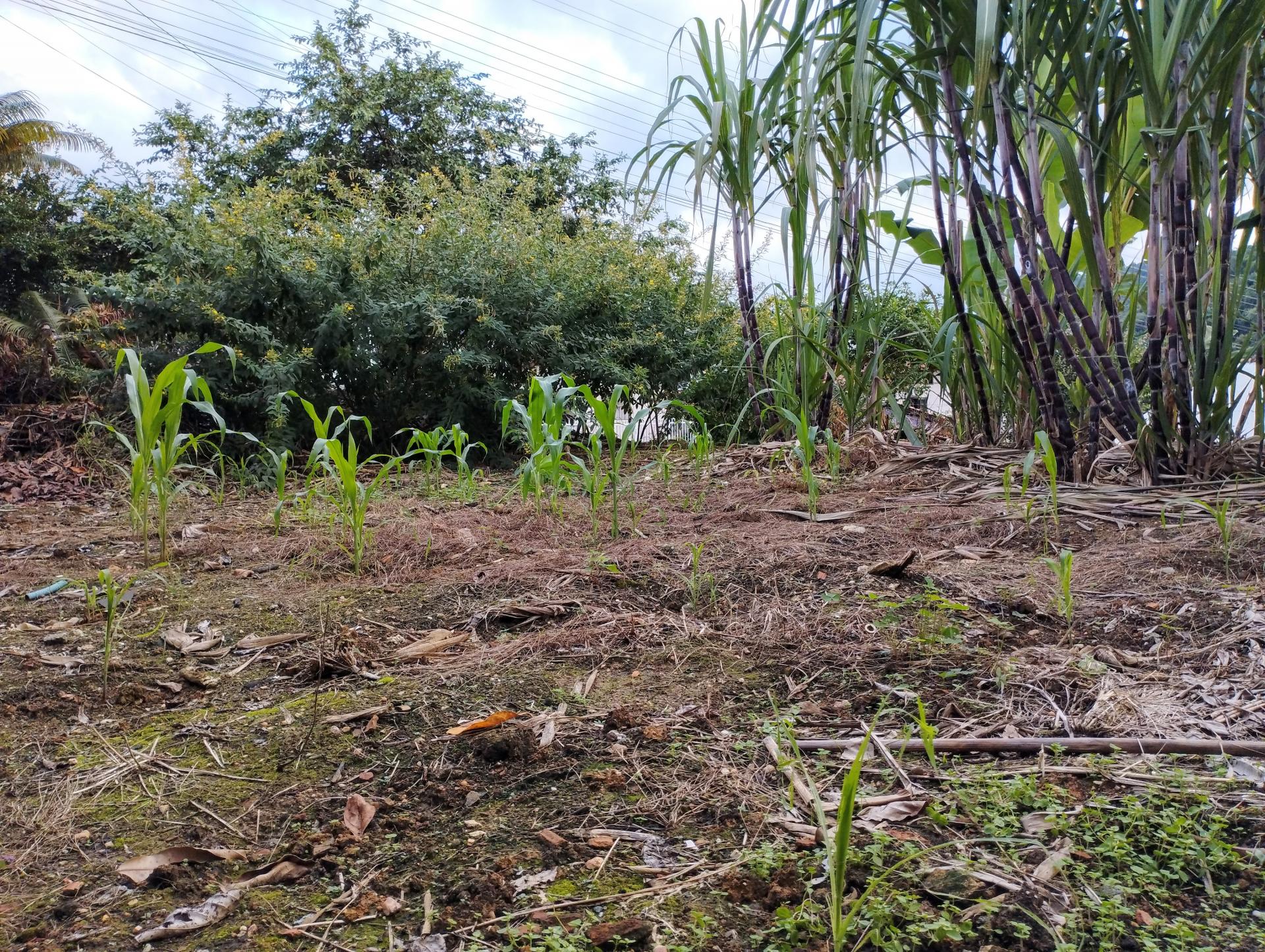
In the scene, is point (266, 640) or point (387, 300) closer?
point (266, 640)

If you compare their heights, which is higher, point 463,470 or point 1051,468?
point 1051,468

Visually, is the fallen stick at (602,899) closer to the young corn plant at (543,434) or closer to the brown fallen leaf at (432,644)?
the brown fallen leaf at (432,644)

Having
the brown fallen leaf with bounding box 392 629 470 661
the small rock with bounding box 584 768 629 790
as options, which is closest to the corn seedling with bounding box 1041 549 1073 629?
the small rock with bounding box 584 768 629 790

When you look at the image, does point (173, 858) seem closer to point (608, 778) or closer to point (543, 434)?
point (608, 778)

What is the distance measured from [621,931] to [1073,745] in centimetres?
70

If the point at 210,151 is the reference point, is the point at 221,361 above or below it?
below

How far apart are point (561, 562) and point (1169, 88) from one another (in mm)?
2193

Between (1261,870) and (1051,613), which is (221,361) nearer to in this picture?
(1051,613)

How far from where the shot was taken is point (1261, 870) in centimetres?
84


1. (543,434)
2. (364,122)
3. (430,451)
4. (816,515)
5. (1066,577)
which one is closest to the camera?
(1066,577)

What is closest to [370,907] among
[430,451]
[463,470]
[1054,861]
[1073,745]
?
[1054,861]

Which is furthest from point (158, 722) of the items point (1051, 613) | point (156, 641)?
point (1051, 613)

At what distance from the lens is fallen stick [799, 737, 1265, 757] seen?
3.53ft

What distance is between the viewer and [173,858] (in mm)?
958
